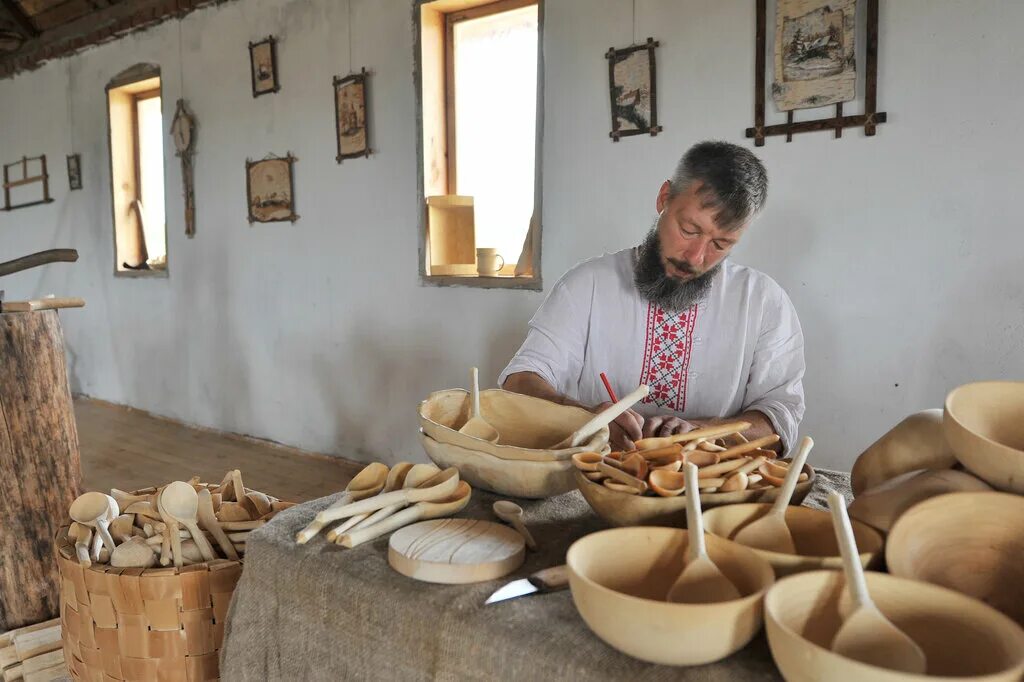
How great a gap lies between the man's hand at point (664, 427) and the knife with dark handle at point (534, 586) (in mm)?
700

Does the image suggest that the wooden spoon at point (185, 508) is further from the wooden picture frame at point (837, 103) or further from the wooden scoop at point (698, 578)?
the wooden picture frame at point (837, 103)

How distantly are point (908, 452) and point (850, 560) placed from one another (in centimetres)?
39

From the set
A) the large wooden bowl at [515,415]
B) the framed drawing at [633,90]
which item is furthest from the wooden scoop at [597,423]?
the framed drawing at [633,90]

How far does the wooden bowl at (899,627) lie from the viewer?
637 mm

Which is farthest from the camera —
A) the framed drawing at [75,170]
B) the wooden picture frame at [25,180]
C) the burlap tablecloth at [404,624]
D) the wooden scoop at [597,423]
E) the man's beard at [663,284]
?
the wooden picture frame at [25,180]

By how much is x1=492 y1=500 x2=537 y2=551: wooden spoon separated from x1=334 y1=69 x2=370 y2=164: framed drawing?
11.3 ft

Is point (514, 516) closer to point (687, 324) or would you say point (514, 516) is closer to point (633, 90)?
point (687, 324)

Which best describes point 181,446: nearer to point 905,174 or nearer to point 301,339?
point 301,339

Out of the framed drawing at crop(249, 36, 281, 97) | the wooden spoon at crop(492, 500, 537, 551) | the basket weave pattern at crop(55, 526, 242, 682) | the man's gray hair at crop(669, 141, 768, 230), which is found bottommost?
the basket weave pattern at crop(55, 526, 242, 682)

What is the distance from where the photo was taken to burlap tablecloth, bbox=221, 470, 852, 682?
2.69 feet

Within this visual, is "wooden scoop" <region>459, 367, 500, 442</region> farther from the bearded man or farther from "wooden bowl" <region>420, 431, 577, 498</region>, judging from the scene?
the bearded man

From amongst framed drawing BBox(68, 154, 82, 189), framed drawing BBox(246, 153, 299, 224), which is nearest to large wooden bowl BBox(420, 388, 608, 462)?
framed drawing BBox(246, 153, 299, 224)

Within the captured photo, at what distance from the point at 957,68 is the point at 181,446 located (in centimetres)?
490

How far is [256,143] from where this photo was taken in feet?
16.3
